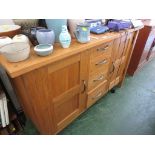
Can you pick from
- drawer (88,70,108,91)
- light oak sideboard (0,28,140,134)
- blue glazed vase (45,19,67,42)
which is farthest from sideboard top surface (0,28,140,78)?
drawer (88,70,108,91)

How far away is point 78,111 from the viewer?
1.37 meters

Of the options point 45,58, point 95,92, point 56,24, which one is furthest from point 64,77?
point 95,92

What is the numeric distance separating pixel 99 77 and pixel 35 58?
0.78 metres

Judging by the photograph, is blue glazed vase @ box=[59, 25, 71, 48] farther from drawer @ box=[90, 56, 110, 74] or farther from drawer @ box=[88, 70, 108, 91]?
drawer @ box=[88, 70, 108, 91]

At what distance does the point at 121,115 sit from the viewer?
1.59 metres

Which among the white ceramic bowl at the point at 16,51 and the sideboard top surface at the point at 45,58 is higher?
the white ceramic bowl at the point at 16,51

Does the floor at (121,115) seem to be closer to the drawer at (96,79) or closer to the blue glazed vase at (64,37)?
the drawer at (96,79)

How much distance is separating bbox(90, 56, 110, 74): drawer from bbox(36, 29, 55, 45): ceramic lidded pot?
0.43 metres

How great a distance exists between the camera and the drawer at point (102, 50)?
109 cm

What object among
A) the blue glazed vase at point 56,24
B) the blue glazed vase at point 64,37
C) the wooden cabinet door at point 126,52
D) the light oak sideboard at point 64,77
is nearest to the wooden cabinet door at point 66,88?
the light oak sideboard at point 64,77

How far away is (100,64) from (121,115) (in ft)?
2.41

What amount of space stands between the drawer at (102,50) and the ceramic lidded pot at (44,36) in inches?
14.6

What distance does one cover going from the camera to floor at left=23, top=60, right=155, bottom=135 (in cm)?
141

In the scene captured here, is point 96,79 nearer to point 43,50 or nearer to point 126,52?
point 126,52
